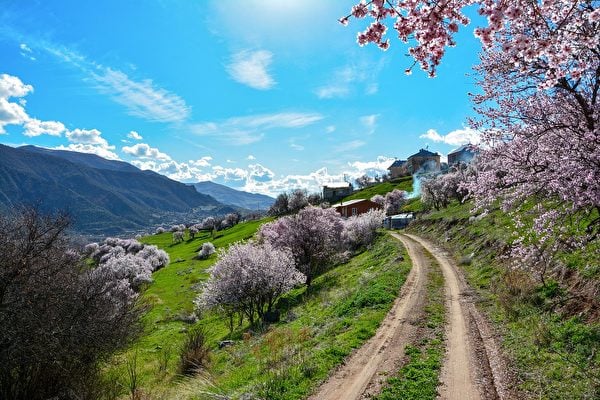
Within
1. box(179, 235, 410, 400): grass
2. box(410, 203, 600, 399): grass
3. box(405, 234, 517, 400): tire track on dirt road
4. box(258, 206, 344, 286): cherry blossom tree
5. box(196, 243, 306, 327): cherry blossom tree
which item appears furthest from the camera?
box(258, 206, 344, 286): cherry blossom tree

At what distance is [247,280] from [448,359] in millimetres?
23141

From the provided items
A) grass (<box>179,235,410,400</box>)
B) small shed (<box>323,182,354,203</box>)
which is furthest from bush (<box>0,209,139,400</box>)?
small shed (<box>323,182,354,203</box>)

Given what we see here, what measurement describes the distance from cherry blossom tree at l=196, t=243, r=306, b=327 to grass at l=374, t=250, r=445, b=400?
18045 millimetres

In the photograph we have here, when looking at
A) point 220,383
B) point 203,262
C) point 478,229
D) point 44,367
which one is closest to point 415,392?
point 220,383

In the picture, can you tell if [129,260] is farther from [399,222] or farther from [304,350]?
[304,350]

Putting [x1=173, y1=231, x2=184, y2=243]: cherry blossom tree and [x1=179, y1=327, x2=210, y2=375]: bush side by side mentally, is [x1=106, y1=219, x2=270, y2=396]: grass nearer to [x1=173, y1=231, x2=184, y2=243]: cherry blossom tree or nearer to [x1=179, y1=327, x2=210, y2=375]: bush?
[x1=179, y1=327, x2=210, y2=375]: bush

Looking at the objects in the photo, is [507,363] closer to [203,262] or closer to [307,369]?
[307,369]

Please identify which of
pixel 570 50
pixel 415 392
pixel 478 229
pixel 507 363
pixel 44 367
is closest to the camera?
pixel 570 50

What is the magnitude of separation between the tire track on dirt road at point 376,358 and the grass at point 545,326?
3.95 metres

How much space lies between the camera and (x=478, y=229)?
41344 mm

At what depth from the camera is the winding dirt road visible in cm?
1166

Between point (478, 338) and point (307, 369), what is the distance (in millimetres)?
7668

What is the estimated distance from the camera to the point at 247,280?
3425 centimetres

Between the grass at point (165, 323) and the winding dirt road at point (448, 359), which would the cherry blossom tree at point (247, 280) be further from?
the winding dirt road at point (448, 359)
